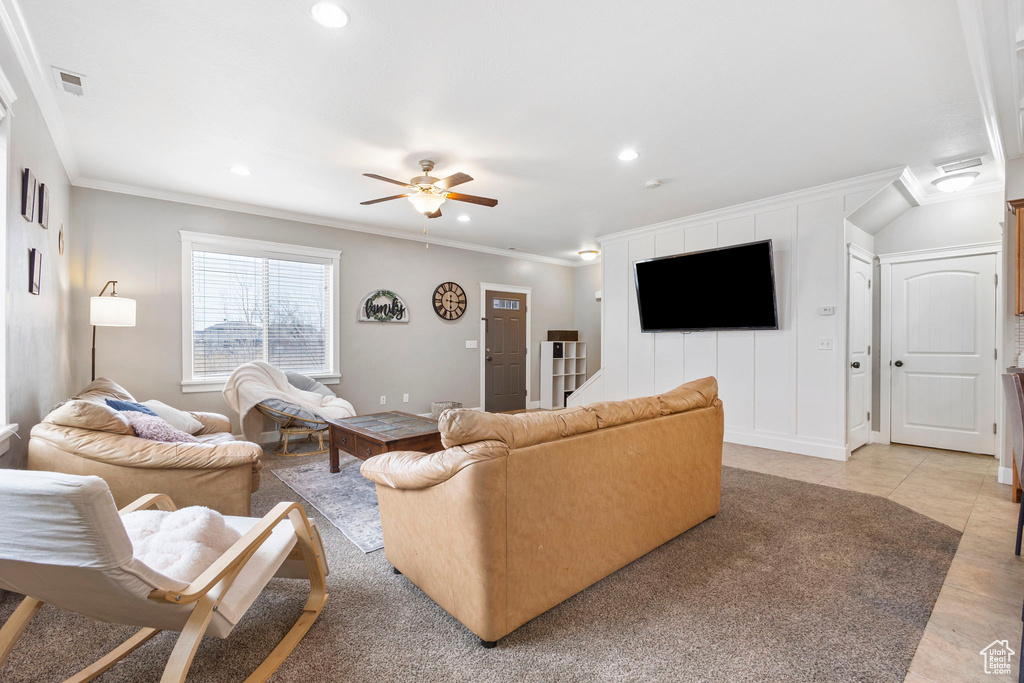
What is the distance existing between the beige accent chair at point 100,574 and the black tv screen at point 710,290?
4.51 m

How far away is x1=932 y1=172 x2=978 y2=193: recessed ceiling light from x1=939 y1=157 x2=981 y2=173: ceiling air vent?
125mm

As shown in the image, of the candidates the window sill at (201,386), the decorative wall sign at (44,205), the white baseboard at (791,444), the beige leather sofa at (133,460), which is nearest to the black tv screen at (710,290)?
the white baseboard at (791,444)

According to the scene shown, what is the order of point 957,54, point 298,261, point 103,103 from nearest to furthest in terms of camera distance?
point 957,54
point 103,103
point 298,261

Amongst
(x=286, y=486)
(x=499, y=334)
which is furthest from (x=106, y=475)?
(x=499, y=334)

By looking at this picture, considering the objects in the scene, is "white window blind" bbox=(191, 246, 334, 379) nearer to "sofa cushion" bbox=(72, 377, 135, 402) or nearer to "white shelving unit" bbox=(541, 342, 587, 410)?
"sofa cushion" bbox=(72, 377, 135, 402)

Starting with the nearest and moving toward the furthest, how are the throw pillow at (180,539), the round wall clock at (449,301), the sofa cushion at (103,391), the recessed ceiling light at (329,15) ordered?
the throw pillow at (180,539) → the recessed ceiling light at (329,15) → the sofa cushion at (103,391) → the round wall clock at (449,301)

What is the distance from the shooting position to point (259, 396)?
13.5 ft

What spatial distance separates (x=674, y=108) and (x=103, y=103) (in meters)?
3.42

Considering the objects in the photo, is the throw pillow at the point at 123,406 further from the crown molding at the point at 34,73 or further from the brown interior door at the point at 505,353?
the brown interior door at the point at 505,353

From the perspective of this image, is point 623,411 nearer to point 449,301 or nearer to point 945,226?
point 945,226

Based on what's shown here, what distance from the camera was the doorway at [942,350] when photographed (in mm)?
4285

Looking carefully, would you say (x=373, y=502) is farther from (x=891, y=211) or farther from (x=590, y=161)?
(x=891, y=211)

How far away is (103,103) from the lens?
277 cm

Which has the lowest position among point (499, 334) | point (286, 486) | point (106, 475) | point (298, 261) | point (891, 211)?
point (286, 486)
